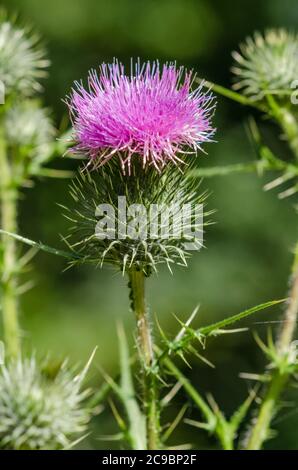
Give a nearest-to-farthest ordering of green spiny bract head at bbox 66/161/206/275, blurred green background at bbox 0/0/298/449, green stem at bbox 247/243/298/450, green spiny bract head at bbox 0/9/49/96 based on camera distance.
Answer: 1. green spiny bract head at bbox 66/161/206/275
2. green stem at bbox 247/243/298/450
3. green spiny bract head at bbox 0/9/49/96
4. blurred green background at bbox 0/0/298/449

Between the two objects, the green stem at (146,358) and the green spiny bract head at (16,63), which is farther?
the green spiny bract head at (16,63)

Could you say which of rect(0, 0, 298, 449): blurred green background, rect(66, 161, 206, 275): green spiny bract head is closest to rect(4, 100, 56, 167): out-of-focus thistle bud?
rect(66, 161, 206, 275): green spiny bract head

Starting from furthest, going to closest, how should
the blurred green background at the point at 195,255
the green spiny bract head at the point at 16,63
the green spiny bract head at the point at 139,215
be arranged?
the blurred green background at the point at 195,255
the green spiny bract head at the point at 16,63
the green spiny bract head at the point at 139,215

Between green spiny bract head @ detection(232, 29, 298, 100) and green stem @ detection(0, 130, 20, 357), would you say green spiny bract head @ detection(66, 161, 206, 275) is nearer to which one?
green stem @ detection(0, 130, 20, 357)

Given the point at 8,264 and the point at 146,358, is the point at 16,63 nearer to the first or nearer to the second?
the point at 8,264

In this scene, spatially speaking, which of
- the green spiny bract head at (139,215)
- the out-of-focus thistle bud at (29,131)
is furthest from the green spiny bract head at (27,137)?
the green spiny bract head at (139,215)

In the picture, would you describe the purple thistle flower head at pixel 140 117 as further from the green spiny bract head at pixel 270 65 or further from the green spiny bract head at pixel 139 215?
the green spiny bract head at pixel 270 65

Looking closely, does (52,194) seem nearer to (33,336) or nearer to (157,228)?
(33,336)
